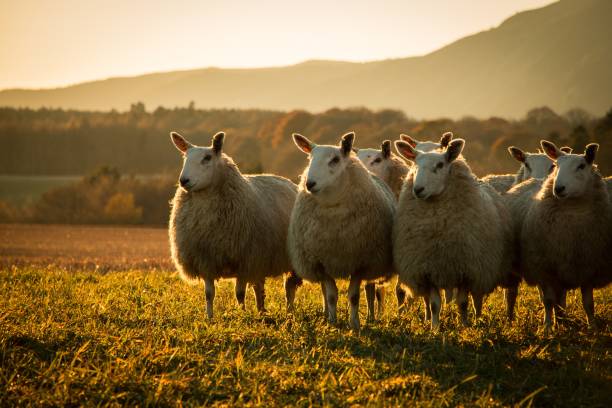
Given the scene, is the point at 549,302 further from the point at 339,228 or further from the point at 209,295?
the point at 209,295

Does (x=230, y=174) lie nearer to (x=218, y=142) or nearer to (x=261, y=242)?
(x=218, y=142)

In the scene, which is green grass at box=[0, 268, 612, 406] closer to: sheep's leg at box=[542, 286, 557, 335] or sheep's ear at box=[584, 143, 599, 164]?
sheep's leg at box=[542, 286, 557, 335]

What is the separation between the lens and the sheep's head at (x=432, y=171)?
295 inches

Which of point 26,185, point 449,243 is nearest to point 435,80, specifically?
point 26,185

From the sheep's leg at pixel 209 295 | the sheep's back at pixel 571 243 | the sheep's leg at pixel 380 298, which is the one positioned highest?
the sheep's back at pixel 571 243

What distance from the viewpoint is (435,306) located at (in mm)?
7641

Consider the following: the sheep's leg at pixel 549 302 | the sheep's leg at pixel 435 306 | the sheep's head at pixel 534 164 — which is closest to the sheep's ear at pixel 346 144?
the sheep's leg at pixel 435 306

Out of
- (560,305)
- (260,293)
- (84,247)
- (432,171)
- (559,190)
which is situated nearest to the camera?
(432,171)

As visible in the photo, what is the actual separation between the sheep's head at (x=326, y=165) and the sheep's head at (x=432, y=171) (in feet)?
3.02

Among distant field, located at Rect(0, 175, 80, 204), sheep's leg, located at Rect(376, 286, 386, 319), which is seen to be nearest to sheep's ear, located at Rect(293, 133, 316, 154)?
sheep's leg, located at Rect(376, 286, 386, 319)

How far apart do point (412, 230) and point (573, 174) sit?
2181 millimetres

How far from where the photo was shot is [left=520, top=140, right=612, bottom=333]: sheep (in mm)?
7930

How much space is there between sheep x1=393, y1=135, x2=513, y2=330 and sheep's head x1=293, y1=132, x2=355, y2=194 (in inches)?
36.2

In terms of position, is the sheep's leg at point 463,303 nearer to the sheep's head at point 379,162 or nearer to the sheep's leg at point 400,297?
the sheep's leg at point 400,297
